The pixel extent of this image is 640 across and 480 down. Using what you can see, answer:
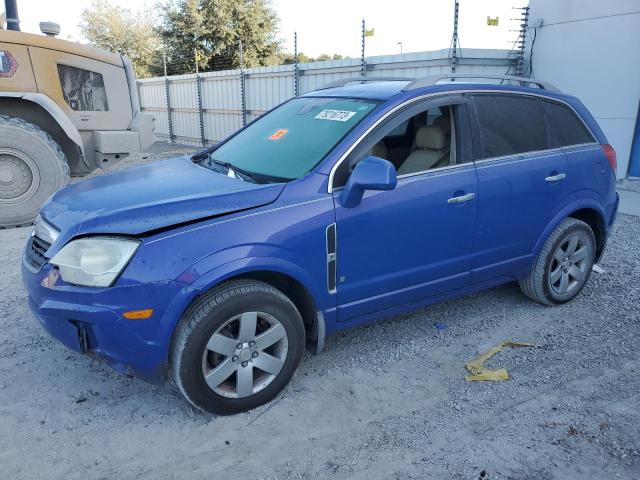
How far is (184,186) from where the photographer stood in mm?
3168

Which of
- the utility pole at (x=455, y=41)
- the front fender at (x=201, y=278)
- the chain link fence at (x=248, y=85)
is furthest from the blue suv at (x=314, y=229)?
the chain link fence at (x=248, y=85)

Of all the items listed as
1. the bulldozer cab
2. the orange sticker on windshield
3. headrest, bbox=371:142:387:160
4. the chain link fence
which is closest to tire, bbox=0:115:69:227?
the bulldozer cab

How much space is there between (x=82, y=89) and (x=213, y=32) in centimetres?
2661

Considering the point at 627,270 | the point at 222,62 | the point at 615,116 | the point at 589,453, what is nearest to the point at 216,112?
the point at 615,116

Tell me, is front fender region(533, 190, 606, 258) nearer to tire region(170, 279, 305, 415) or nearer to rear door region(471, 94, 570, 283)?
rear door region(471, 94, 570, 283)

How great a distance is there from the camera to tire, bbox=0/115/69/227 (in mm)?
6312

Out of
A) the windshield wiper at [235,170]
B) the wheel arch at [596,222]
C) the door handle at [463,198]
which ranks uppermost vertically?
the windshield wiper at [235,170]

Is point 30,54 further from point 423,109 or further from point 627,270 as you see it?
point 627,270

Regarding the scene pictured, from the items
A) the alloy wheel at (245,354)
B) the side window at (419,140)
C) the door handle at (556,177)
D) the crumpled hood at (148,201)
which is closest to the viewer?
the crumpled hood at (148,201)

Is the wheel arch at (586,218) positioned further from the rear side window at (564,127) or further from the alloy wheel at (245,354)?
the alloy wheel at (245,354)

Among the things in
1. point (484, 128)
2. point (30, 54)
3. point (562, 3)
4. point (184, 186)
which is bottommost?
point (184, 186)

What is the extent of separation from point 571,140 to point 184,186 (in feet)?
9.91

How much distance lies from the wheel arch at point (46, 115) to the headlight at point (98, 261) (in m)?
4.55

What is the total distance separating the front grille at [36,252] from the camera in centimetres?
293
